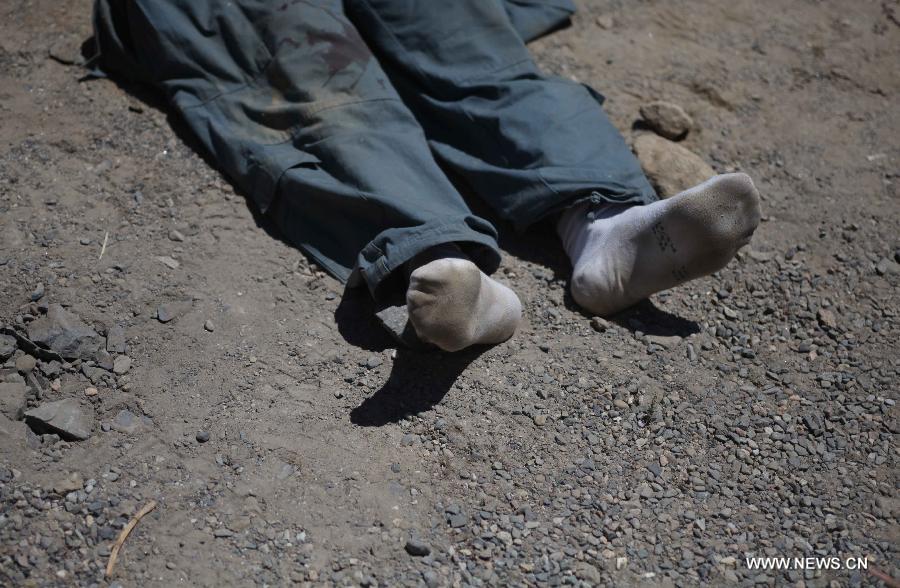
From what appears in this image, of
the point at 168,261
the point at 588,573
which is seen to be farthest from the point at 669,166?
the point at 168,261

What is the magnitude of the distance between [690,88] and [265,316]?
1556mm

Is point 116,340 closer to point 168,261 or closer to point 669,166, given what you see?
point 168,261

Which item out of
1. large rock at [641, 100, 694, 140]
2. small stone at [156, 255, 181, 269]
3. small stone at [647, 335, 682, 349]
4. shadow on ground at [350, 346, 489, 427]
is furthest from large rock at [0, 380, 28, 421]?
large rock at [641, 100, 694, 140]

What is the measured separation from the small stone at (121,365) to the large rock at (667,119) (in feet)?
5.17

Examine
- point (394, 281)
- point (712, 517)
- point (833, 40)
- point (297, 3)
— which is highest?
point (297, 3)

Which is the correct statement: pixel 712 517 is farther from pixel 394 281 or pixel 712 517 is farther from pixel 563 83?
pixel 563 83

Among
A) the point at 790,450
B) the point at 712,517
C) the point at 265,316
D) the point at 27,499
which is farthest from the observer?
the point at 265,316

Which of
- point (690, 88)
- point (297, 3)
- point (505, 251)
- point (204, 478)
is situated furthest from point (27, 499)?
point (690, 88)

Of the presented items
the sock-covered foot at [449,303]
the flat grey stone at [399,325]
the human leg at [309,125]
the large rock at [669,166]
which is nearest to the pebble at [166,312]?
the human leg at [309,125]

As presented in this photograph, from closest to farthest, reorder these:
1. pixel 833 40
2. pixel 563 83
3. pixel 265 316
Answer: pixel 265 316 < pixel 563 83 < pixel 833 40

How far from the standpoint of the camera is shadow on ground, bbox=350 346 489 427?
1803mm

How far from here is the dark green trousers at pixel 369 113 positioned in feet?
6.66

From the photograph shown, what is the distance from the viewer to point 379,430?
1.77 metres

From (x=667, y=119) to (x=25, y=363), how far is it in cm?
179
